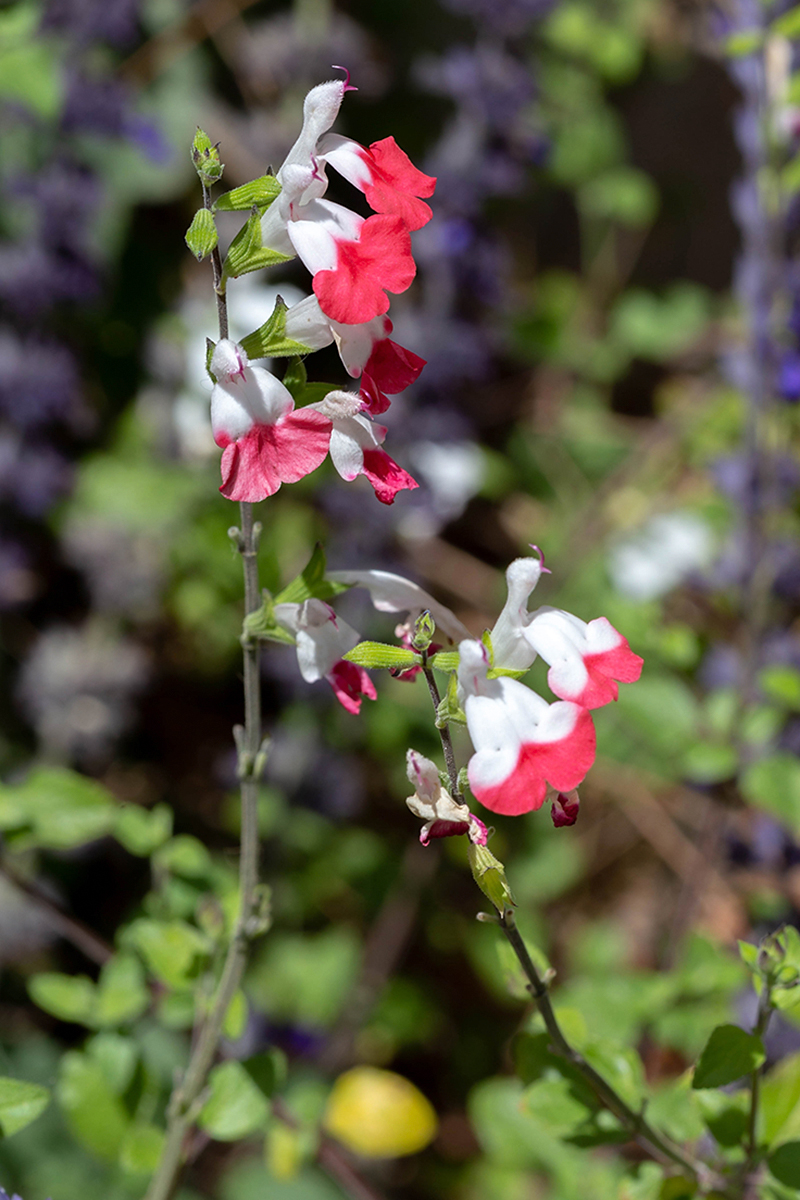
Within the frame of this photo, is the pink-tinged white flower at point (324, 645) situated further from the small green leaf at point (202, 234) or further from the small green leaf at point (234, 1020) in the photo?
the small green leaf at point (234, 1020)

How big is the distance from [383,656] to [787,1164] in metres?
0.49

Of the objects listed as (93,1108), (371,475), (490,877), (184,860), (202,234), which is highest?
(202,234)

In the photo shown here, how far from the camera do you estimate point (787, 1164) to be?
2.33 ft

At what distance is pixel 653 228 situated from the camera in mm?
2797

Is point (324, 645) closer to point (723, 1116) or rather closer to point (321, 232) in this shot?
point (321, 232)

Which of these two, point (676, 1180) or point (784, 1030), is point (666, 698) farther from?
point (676, 1180)

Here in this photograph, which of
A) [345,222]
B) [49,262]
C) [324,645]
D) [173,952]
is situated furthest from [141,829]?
[49,262]

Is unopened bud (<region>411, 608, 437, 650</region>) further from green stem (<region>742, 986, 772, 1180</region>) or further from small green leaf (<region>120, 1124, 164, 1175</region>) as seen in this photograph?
small green leaf (<region>120, 1124, 164, 1175</region>)

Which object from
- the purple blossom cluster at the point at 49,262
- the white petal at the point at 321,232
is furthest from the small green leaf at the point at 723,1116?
the purple blossom cluster at the point at 49,262

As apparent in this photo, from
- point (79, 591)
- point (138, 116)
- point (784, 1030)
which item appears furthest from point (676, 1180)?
point (138, 116)

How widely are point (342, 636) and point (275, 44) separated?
5.82 feet

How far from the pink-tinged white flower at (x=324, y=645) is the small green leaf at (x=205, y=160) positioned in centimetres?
26

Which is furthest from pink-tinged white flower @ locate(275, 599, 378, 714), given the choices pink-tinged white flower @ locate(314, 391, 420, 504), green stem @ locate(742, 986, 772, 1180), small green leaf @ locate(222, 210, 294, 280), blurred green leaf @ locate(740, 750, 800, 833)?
blurred green leaf @ locate(740, 750, 800, 833)

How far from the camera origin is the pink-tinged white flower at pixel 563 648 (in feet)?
1.83
